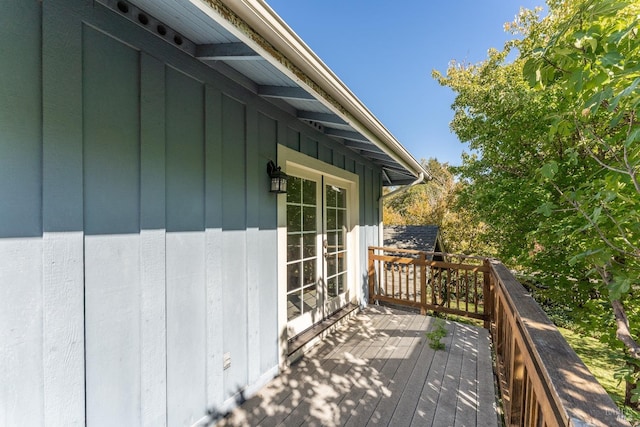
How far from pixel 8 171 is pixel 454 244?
11.3 m

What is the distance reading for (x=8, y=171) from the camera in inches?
45.2

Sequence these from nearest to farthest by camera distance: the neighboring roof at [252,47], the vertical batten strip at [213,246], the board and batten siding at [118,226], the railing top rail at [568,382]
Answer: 1. the railing top rail at [568,382]
2. the board and batten siding at [118,226]
3. the neighboring roof at [252,47]
4. the vertical batten strip at [213,246]

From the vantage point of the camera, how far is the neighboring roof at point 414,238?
7.72 metres

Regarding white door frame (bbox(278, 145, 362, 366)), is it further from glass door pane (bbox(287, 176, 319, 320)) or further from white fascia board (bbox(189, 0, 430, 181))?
white fascia board (bbox(189, 0, 430, 181))

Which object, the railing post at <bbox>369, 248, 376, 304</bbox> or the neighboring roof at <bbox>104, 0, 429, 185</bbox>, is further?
the railing post at <bbox>369, 248, 376, 304</bbox>

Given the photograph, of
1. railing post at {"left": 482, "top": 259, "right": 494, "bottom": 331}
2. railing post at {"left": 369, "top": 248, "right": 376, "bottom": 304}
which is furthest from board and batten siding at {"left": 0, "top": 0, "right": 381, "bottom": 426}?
railing post at {"left": 482, "top": 259, "right": 494, "bottom": 331}

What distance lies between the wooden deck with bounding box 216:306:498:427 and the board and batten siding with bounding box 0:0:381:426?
0.36 metres

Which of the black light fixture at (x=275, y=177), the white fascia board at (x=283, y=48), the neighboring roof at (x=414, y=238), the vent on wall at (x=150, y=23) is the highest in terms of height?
the vent on wall at (x=150, y=23)

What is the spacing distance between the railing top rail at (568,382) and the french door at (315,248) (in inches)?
87.4

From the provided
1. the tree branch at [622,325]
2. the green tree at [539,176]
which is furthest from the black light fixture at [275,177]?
the tree branch at [622,325]

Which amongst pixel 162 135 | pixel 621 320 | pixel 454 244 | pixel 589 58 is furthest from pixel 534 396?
pixel 454 244

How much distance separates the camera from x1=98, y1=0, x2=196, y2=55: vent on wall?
1494 millimetres

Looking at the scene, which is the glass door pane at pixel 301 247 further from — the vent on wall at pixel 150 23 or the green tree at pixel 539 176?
the green tree at pixel 539 176

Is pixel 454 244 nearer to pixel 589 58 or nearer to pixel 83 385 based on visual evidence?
pixel 589 58
